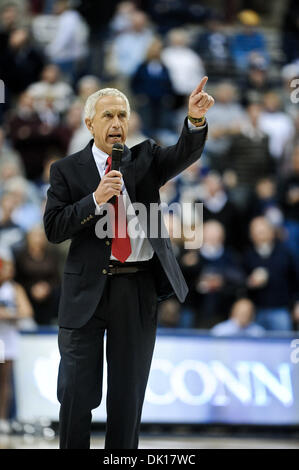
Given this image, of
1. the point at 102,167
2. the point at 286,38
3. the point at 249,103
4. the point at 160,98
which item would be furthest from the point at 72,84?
the point at 102,167

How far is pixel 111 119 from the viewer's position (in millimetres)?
4801

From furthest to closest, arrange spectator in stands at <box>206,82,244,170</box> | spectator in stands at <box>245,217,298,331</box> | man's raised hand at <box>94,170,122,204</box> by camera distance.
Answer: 1. spectator in stands at <box>206,82,244,170</box>
2. spectator in stands at <box>245,217,298,331</box>
3. man's raised hand at <box>94,170,122,204</box>

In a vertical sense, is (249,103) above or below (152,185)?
above

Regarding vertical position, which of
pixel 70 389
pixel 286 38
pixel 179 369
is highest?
pixel 286 38

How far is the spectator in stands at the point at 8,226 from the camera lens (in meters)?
10.5

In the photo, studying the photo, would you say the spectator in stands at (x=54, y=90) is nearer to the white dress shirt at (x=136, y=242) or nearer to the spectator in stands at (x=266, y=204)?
the spectator in stands at (x=266, y=204)

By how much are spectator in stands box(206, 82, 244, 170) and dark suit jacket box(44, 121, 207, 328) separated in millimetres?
7999

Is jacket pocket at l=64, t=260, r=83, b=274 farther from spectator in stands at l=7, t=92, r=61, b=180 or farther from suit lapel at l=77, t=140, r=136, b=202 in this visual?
spectator in stands at l=7, t=92, r=61, b=180

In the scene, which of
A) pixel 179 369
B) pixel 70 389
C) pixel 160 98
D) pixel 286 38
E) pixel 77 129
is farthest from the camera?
pixel 286 38

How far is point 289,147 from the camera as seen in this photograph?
41.8 ft

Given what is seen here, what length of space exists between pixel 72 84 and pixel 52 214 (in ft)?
30.4

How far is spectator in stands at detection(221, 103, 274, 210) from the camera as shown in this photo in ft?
42.3

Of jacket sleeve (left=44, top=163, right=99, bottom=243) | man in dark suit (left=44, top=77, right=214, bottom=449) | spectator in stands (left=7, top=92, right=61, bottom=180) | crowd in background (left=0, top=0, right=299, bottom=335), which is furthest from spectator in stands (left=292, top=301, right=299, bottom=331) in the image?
jacket sleeve (left=44, top=163, right=99, bottom=243)

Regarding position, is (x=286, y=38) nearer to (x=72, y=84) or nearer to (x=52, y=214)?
(x=72, y=84)
